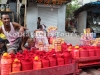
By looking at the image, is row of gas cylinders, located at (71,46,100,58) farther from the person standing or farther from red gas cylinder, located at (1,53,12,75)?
red gas cylinder, located at (1,53,12,75)

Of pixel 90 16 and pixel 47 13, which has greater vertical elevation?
pixel 47 13

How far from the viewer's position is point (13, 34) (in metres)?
4.98

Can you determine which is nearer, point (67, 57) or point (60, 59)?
point (60, 59)

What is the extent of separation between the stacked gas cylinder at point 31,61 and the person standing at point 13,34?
36.1 inches

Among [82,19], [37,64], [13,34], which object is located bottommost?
[37,64]

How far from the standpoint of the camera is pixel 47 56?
4.05 m

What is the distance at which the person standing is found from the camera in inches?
189

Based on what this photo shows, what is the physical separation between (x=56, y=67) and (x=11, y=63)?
0.91 meters

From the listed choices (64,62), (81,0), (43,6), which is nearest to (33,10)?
(43,6)

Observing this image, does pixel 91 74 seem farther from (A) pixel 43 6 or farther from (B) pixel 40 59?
(A) pixel 43 6

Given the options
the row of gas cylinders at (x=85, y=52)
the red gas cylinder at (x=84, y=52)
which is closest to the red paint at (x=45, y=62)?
the row of gas cylinders at (x=85, y=52)

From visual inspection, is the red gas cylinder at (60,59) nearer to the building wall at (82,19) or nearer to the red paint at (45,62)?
the red paint at (45,62)

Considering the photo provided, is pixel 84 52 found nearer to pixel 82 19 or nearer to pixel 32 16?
pixel 32 16

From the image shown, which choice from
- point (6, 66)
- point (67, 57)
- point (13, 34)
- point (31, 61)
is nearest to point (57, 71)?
point (67, 57)
